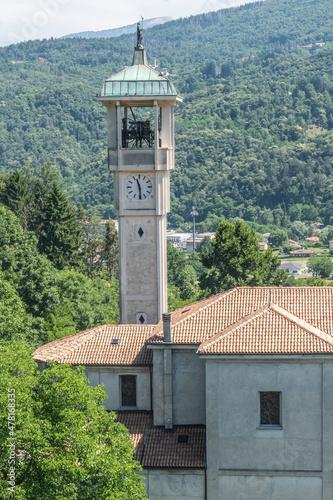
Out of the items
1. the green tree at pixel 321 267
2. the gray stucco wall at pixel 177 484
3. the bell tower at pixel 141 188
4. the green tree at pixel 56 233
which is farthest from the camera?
the green tree at pixel 321 267

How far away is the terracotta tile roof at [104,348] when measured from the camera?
32500 mm

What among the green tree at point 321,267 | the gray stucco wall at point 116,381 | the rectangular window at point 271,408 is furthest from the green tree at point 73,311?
the green tree at point 321,267

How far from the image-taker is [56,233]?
243ft

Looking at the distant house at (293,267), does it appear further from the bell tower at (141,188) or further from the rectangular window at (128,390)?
the rectangular window at (128,390)

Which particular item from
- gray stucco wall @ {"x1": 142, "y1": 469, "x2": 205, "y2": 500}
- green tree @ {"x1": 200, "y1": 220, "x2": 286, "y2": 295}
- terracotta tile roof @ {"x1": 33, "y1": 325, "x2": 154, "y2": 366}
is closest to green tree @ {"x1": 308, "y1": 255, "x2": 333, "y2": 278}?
green tree @ {"x1": 200, "y1": 220, "x2": 286, "y2": 295}

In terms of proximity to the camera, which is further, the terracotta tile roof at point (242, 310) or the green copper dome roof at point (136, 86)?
the green copper dome roof at point (136, 86)

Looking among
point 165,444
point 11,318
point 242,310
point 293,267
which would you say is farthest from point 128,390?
point 293,267

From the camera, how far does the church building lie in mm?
28594

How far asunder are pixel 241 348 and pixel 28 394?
7.69m

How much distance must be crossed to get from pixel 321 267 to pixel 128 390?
147m

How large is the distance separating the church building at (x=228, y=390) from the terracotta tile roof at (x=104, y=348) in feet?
0.16

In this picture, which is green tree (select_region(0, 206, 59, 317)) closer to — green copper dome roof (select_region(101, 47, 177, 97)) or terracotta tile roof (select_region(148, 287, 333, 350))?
green copper dome roof (select_region(101, 47, 177, 97))

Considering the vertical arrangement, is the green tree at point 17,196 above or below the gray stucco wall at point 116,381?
above

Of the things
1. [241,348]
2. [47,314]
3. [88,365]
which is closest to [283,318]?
[241,348]
